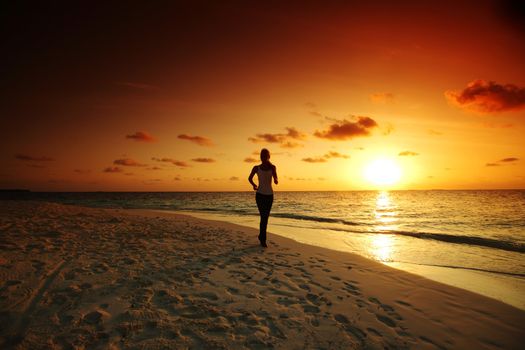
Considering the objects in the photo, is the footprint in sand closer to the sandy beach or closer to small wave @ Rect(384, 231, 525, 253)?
the sandy beach

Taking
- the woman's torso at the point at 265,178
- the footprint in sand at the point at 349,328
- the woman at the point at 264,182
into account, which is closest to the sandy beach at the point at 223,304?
the footprint in sand at the point at 349,328

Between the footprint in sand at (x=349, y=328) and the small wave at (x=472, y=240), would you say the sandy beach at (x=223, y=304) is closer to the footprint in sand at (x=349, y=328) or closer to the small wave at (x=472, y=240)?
the footprint in sand at (x=349, y=328)

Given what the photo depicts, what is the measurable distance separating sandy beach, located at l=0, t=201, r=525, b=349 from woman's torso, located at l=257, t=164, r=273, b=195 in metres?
2.11

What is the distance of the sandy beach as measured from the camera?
11.4 feet

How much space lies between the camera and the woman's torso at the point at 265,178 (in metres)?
8.66

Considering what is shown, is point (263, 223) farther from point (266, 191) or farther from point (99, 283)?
point (99, 283)

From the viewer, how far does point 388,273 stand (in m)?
7.16

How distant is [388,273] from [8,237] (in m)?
11.0

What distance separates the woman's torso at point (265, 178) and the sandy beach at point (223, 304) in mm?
2112

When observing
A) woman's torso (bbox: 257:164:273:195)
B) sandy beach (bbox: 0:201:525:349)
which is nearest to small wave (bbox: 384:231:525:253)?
sandy beach (bbox: 0:201:525:349)

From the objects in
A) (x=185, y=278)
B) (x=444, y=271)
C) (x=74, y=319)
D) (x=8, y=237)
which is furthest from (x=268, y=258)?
(x=8, y=237)

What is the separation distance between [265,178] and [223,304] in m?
4.77

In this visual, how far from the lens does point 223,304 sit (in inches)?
A: 174

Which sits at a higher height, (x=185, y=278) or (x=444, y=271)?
(x=185, y=278)
